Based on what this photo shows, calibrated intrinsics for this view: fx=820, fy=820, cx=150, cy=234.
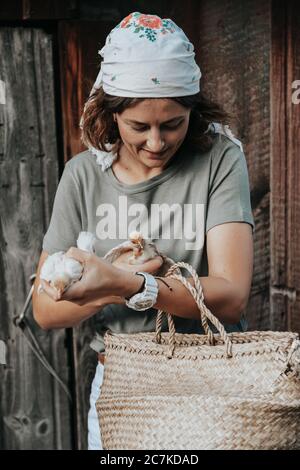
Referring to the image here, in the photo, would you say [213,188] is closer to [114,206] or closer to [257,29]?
[114,206]

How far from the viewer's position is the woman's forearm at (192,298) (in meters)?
1.84

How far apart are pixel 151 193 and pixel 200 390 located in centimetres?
53

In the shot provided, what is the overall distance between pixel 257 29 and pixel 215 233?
855mm

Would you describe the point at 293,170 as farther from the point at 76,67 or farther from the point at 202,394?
the point at 202,394

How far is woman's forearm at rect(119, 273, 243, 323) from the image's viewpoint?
1843 millimetres

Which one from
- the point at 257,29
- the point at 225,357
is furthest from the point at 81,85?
the point at 225,357

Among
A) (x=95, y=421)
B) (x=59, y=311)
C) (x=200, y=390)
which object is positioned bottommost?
(x=95, y=421)

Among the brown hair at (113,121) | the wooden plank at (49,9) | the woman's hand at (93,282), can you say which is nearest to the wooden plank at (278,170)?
the brown hair at (113,121)

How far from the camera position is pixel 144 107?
1.91 metres

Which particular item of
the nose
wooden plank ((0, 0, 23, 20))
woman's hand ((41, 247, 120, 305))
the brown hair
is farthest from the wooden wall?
woman's hand ((41, 247, 120, 305))

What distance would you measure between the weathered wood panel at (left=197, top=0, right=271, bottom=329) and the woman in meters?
0.51

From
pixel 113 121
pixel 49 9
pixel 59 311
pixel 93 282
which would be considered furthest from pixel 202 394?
pixel 49 9

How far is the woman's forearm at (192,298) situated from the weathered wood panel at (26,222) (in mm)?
948

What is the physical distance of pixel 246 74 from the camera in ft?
8.41
